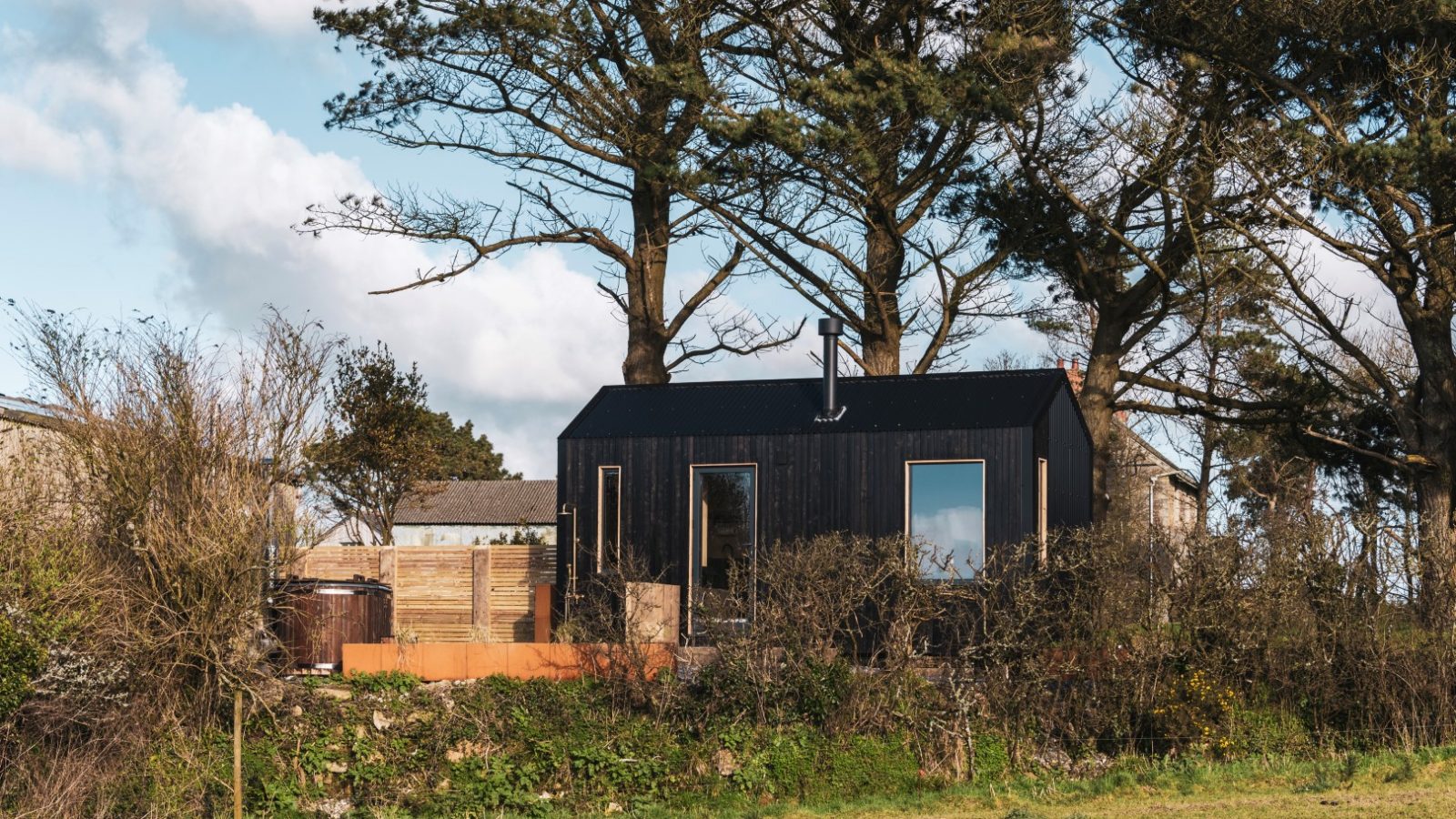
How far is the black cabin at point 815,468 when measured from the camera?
16.5m

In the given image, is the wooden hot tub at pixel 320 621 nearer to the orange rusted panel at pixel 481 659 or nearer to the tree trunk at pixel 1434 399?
the orange rusted panel at pixel 481 659

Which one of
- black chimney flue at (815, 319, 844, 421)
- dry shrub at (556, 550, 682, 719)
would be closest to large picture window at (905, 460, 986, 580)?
black chimney flue at (815, 319, 844, 421)

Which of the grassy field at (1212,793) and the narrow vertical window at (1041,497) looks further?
the narrow vertical window at (1041,497)

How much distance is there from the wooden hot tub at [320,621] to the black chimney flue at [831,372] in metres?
5.24

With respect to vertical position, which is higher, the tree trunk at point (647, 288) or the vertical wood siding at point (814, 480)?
the tree trunk at point (647, 288)

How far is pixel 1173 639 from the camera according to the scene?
13922mm

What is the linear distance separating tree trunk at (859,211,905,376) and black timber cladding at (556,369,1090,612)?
11.6 ft

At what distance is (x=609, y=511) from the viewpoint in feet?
59.9

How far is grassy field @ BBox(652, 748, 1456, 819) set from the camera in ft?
37.8

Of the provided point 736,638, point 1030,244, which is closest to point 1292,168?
point 1030,244

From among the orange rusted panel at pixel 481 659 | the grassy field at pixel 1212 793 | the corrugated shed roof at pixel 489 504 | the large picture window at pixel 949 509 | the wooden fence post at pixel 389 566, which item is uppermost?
the corrugated shed roof at pixel 489 504

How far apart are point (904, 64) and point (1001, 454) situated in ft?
15.3

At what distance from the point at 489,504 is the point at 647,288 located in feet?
123

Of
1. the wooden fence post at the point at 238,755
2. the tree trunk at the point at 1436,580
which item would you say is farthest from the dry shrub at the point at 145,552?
the tree trunk at the point at 1436,580
